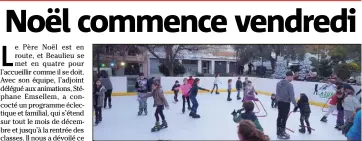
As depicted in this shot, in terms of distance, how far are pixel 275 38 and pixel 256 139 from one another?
1.27 metres

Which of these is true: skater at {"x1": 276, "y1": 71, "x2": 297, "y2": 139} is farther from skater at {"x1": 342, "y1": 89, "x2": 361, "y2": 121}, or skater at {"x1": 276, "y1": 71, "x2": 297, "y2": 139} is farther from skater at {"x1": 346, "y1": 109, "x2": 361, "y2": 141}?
skater at {"x1": 346, "y1": 109, "x2": 361, "y2": 141}

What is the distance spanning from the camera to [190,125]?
274cm

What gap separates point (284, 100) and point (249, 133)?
155cm

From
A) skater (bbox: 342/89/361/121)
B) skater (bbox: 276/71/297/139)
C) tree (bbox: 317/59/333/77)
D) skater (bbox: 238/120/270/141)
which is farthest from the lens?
tree (bbox: 317/59/333/77)

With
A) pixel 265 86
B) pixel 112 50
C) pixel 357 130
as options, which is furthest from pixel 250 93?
pixel 112 50

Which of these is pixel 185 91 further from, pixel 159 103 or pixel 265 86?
pixel 265 86

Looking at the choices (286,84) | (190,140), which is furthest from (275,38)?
(190,140)

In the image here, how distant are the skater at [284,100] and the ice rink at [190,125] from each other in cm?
8

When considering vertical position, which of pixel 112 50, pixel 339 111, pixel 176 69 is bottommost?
pixel 339 111

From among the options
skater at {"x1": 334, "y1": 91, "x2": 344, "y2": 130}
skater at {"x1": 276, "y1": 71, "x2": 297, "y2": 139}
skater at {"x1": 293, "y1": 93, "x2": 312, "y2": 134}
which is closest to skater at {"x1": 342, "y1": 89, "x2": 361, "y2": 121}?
skater at {"x1": 334, "y1": 91, "x2": 344, "y2": 130}

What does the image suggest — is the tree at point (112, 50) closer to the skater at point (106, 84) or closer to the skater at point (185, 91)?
the skater at point (106, 84)

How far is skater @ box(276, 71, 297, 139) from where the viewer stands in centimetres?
242

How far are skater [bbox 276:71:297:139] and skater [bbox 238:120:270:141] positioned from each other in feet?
4.90

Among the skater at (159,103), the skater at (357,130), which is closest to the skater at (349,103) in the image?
the skater at (357,130)
